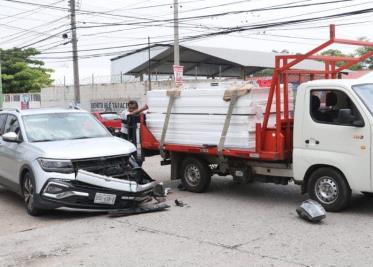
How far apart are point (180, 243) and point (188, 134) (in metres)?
3.63

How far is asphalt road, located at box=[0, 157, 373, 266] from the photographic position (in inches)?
231

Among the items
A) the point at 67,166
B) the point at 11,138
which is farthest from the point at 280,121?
the point at 11,138

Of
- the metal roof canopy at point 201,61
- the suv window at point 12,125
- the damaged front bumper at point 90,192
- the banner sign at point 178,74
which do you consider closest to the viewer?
the damaged front bumper at point 90,192

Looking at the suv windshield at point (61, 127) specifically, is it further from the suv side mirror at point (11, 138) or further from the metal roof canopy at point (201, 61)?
the metal roof canopy at point (201, 61)

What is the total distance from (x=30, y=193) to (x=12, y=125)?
174cm

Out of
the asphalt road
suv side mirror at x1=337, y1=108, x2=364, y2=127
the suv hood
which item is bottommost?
the asphalt road

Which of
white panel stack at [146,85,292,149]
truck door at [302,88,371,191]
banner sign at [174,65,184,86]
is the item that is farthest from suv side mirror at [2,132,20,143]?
banner sign at [174,65,184,86]

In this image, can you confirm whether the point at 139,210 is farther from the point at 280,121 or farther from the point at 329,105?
the point at 329,105

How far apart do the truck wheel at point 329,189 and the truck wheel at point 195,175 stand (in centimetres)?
229

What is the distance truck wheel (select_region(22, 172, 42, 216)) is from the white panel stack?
9.44 ft

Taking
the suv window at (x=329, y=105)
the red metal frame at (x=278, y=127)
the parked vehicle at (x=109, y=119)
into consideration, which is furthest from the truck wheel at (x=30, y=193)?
the parked vehicle at (x=109, y=119)

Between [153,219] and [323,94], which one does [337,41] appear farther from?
[153,219]

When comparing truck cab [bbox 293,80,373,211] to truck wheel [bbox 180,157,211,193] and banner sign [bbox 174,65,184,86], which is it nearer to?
→ truck wheel [bbox 180,157,211,193]

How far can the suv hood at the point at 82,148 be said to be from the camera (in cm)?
805
